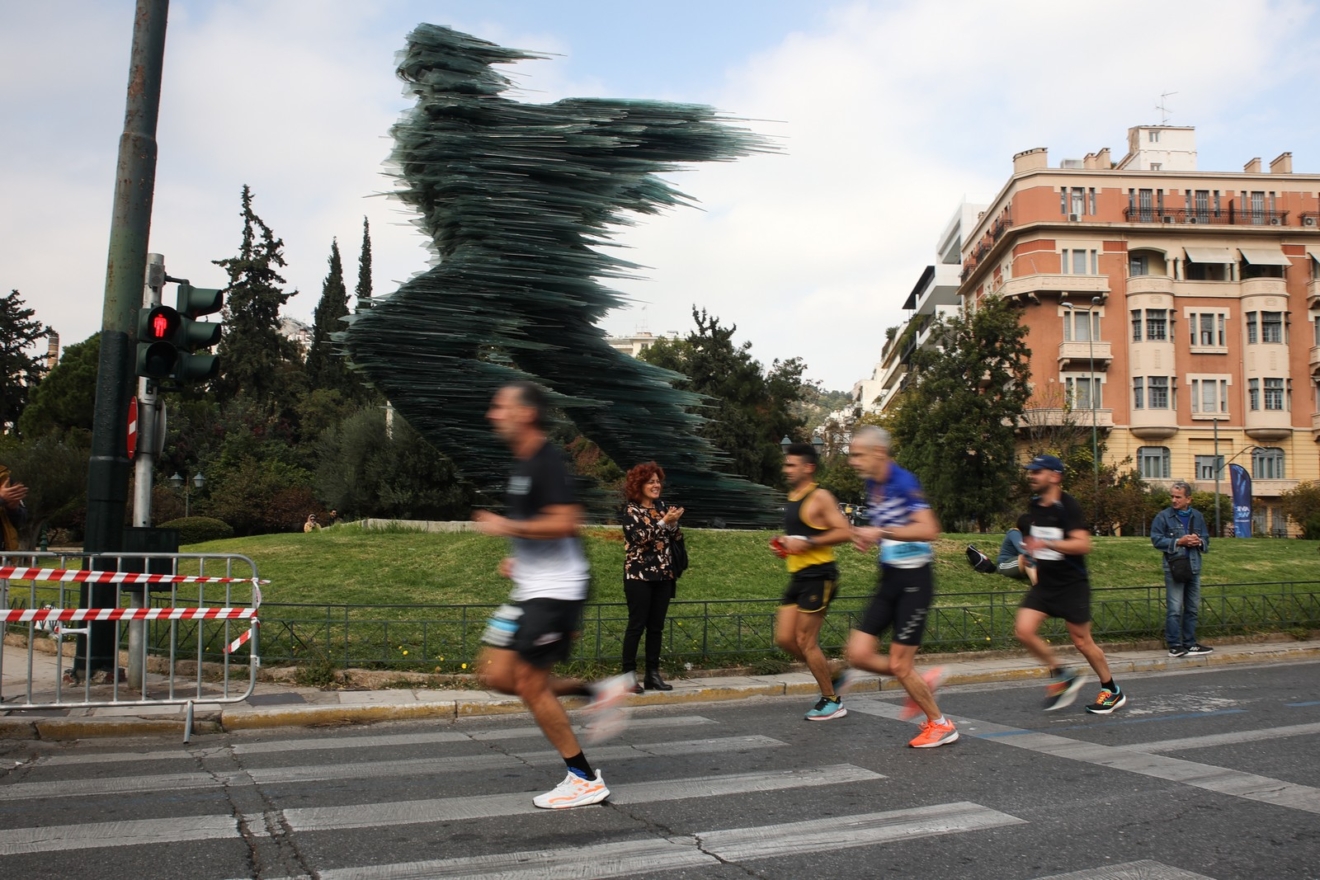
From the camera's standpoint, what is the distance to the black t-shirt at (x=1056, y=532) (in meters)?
7.32

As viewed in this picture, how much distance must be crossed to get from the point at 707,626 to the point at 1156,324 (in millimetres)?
52481

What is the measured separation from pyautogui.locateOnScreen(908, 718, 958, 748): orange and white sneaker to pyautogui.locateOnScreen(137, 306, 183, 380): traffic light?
6316mm

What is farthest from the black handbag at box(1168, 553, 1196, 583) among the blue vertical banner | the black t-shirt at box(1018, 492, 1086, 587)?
the blue vertical banner

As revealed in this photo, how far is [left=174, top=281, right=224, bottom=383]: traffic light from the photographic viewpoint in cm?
836

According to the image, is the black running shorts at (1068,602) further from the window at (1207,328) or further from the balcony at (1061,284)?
the window at (1207,328)

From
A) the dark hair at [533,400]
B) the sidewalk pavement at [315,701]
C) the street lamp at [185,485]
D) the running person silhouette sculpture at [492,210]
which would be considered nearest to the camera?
the dark hair at [533,400]

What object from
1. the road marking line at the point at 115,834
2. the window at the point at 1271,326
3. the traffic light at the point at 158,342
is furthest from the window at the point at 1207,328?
the road marking line at the point at 115,834

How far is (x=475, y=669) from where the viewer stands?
9.34 metres

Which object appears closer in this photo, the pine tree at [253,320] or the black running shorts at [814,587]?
the black running shorts at [814,587]

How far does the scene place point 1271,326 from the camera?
182 feet

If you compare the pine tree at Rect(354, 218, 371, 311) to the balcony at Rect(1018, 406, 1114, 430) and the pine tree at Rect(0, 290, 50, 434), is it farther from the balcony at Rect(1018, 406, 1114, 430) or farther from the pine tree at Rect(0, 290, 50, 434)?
the balcony at Rect(1018, 406, 1114, 430)

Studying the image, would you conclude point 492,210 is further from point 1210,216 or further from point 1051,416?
point 1210,216

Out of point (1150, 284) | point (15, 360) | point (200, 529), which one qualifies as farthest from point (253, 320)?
point (1150, 284)

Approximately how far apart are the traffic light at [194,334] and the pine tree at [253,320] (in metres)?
53.2
